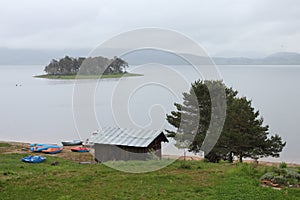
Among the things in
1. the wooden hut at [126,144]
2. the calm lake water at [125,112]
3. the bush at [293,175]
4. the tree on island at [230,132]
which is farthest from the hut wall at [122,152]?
the bush at [293,175]

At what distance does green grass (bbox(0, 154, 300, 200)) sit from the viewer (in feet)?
20.4

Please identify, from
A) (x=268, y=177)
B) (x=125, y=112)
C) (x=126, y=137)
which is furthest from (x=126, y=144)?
(x=268, y=177)

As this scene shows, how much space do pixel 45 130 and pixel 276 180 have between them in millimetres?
27189

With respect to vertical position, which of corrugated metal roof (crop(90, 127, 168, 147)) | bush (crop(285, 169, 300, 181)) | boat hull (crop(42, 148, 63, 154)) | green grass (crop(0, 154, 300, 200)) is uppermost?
corrugated metal roof (crop(90, 127, 168, 147))

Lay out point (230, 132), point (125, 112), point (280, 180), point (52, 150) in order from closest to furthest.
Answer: point (280, 180) < point (125, 112) < point (230, 132) < point (52, 150)

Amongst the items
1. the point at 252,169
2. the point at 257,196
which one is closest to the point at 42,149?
the point at 252,169

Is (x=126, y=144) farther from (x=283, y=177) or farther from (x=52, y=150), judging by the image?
(x=52, y=150)

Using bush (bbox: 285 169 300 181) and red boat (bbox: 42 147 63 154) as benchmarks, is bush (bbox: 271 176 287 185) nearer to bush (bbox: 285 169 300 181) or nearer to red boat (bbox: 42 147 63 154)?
bush (bbox: 285 169 300 181)

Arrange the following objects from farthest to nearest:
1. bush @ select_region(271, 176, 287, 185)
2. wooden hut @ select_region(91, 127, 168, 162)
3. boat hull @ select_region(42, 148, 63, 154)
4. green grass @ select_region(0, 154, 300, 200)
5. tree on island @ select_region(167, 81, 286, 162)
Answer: boat hull @ select_region(42, 148, 63, 154) < tree on island @ select_region(167, 81, 286, 162) < wooden hut @ select_region(91, 127, 168, 162) < bush @ select_region(271, 176, 287, 185) < green grass @ select_region(0, 154, 300, 200)

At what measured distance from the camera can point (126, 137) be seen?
37.5 feet

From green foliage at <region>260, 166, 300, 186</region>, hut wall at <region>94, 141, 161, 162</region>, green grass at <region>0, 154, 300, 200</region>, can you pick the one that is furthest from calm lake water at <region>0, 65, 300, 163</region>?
green foliage at <region>260, 166, 300, 186</region>

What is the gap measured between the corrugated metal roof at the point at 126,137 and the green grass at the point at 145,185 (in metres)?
2.61

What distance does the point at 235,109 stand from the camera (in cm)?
1600

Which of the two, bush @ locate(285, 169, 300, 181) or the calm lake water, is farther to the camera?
the calm lake water
